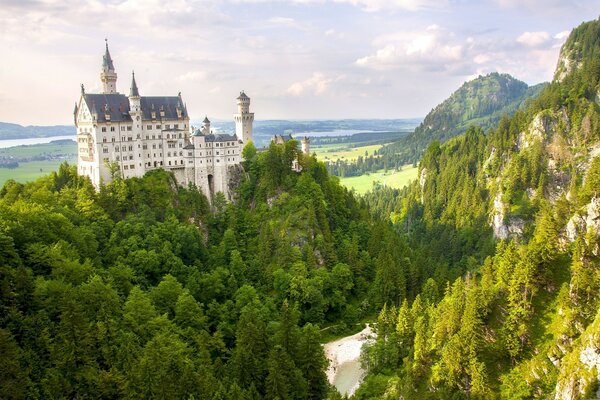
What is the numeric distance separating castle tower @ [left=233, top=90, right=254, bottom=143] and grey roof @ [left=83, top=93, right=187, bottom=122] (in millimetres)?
11888

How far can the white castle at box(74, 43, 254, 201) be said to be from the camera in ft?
309

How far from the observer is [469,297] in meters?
56.1

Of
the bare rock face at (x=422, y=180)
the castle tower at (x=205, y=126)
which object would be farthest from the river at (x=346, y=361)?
the bare rock face at (x=422, y=180)

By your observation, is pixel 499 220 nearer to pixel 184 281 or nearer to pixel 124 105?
pixel 184 281

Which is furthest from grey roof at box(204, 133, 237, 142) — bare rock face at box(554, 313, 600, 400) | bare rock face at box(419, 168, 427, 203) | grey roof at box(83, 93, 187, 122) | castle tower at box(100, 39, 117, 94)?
bare rock face at box(419, 168, 427, 203)

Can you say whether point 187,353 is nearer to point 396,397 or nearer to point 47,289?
point 47,289

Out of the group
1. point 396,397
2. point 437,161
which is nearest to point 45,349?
point 396,397

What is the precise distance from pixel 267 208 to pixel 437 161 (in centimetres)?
10476

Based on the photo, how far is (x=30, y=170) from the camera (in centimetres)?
15800

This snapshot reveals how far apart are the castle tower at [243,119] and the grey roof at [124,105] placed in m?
11.9

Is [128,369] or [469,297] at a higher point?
[469,297]

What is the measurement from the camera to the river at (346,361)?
70188 mm

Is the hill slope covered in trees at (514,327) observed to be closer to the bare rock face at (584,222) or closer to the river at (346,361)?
the bare rock face at (584,222)

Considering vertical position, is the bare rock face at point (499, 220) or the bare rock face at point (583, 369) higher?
the bare rock face at point (583, 369)
